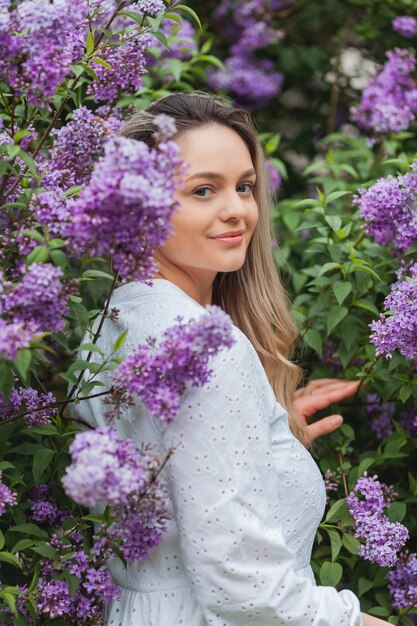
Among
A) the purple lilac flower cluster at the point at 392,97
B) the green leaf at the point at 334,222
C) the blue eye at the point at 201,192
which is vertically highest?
the blue eye at the point at 201,192

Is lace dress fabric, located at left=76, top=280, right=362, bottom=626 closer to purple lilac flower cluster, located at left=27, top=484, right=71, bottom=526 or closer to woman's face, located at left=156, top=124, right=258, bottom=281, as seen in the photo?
woman's face, located at left=156, top=124, right=258, bottom=281

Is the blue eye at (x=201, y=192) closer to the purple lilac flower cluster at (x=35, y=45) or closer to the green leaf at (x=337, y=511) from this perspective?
the purple lilac flower cluster at (x=35, y=45)

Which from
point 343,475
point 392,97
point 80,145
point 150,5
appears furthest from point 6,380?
point 392,97

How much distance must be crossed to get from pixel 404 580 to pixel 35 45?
1.48 m

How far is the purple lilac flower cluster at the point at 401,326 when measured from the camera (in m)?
1.97

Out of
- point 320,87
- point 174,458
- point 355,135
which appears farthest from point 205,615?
point 320,87

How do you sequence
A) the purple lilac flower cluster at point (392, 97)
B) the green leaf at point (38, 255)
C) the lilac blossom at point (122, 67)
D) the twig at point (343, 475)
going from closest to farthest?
1. the green leaf at point (38, 255)
2. the lilac blossom at point (122, 67)
3. the twig at point (343, 475)
4. the purple lilac flower cluster at point (392, 97)

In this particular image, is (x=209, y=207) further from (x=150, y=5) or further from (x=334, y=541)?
(x=334, y=541)

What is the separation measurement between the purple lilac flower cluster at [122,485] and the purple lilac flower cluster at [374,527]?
0.57m

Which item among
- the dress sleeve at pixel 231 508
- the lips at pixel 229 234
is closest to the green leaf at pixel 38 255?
the dress sleeve at pixel 231 508

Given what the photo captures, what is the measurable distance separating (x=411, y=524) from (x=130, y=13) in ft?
4.79

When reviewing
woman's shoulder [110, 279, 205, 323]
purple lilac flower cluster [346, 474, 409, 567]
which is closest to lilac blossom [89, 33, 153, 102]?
woman's shoulder [110, 279, 205, 323]

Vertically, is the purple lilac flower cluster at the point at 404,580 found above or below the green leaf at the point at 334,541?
below

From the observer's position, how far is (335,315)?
2.34 metres
